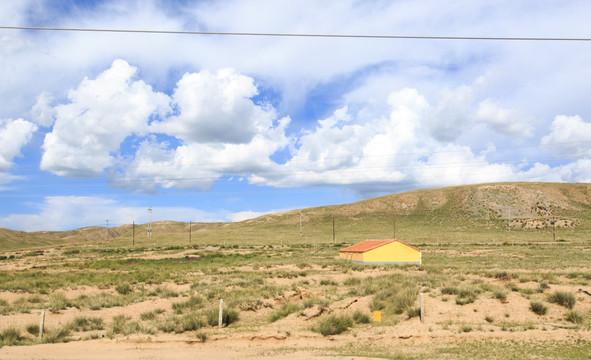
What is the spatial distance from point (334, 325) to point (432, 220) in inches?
5118

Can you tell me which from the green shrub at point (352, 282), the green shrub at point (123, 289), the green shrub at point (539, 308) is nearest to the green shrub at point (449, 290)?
the green shrub at point (539, 308)

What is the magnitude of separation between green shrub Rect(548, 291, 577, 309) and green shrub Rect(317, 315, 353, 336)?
1044cm

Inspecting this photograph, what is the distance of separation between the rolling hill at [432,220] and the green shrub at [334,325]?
280 feet

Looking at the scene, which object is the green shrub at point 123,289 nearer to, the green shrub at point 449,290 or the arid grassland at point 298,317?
the arid grassland at point 298,317

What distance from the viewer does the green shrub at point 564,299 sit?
64.0 ft

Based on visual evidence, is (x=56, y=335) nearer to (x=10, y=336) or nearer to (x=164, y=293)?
(x=10, y=336)

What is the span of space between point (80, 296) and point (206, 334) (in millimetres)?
14416

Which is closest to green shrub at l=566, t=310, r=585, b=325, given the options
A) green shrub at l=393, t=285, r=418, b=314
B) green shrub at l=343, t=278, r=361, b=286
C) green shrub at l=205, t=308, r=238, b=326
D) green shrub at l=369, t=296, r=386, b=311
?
green shrub at l=393, t=285, r=418, b=314

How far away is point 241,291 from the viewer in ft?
89.5

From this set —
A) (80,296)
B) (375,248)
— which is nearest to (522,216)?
(375,248)

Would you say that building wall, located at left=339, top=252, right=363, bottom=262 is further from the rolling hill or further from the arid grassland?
the rolling hill

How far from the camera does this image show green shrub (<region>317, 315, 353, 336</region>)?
16703 mm

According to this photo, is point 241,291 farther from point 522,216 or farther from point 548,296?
point 522,216

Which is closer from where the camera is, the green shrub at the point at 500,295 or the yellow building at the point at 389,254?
the green shrub at the point at 500,295
